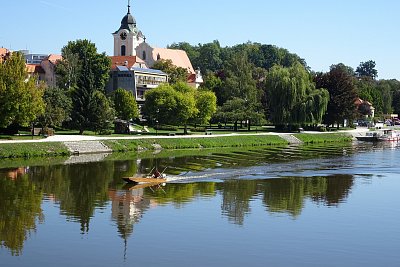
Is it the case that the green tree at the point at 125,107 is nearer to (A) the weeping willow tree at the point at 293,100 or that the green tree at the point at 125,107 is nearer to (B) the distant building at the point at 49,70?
(A) the weeping willow tree at the point at 293,100

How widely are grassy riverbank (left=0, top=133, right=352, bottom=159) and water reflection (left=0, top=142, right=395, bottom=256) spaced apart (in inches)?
219

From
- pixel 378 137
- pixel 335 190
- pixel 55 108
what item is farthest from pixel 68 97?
pixel 378 137

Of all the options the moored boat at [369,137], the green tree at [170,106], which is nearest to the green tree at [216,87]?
the moored boat at [369,137]

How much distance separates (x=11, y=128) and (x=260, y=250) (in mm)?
43312

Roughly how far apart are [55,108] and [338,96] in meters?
47.2

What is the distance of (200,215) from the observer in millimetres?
30109

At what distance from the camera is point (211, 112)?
273 ft

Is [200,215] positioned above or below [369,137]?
below

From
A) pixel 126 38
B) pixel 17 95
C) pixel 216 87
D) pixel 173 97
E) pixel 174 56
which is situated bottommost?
pixel 17 95

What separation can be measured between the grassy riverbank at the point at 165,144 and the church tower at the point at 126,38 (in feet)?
152

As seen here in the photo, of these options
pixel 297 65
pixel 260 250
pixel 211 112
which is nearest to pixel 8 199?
pixel 260 250

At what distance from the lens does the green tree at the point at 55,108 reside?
64.1 m

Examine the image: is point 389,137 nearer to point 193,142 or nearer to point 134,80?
point 134,80

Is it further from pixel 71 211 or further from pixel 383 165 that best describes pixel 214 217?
pixel 383 165
